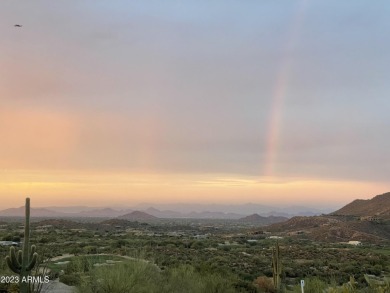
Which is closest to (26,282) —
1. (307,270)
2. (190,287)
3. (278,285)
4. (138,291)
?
(138,291)

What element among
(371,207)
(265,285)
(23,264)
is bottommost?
(265,285)

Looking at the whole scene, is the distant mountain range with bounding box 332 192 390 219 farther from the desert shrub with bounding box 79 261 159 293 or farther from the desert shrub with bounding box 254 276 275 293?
the desert shrub with bounding box 79 261 159 293

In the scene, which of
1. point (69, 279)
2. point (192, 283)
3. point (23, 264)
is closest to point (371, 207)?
point (69, 279)

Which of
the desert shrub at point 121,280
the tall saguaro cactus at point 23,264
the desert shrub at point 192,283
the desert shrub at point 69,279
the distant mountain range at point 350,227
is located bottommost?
the distant mountain range at point 350,227

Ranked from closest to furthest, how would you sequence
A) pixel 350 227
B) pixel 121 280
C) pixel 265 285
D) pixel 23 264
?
pixel 23 264 < pixel 121 280 < pixel 265 285 < pixel 350 227

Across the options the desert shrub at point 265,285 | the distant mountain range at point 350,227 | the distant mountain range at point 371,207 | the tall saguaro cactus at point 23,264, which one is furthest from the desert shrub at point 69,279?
the distant mountain range at point 371,207

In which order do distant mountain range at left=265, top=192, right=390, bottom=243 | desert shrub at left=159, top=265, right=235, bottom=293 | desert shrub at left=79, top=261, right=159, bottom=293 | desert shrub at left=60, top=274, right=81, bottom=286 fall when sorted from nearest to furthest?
desert shrub at left=79, top=261, right=159, bottom=293 → desert shrub at left=159, top=265, right=235, bottom=293 → desert shrub at left=60, top=274, right=81, bottom=286 → distant mountain range at left=265, top=192, right=390, bottom=243

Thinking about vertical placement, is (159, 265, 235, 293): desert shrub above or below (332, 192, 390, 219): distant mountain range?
below

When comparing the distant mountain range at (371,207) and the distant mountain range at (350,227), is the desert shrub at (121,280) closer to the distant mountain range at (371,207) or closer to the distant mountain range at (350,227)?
the distant mountain range at (350,227)

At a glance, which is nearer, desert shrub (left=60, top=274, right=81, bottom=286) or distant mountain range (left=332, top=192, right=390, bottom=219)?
desert shrub (left=60, top=274, right=81, bottom=286)

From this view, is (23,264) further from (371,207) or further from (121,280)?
(371,207)

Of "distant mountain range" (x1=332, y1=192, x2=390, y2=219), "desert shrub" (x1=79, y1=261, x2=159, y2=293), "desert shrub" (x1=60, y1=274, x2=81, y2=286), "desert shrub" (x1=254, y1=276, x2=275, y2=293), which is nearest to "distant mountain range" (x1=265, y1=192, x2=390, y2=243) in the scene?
"distant mountain range" (x1=332, y1=192, x2=390, y2=219)

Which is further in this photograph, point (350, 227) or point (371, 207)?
point (371, 207)
